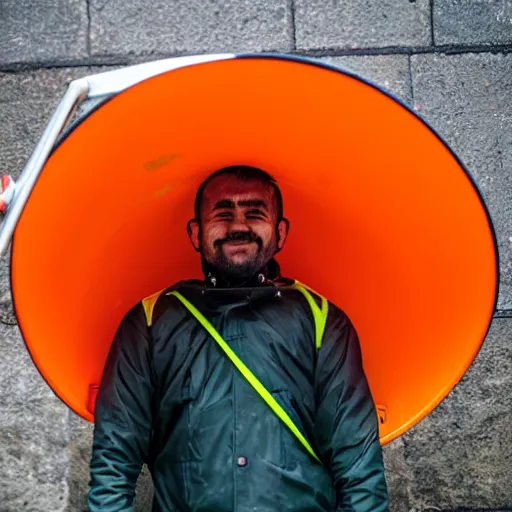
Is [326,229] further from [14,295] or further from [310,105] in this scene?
[14,295]

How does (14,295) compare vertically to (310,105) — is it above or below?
below

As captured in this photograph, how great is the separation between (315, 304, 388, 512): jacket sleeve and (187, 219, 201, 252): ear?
0.58 meters

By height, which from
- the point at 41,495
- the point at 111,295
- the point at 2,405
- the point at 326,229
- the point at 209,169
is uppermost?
the point at 209,169

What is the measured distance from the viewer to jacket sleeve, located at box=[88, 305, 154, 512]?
2643 mm

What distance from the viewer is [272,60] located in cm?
243

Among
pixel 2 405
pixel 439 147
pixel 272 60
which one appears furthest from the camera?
pixel 2 405

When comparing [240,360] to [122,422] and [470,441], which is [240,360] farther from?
[470,441]

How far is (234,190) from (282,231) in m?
0.25

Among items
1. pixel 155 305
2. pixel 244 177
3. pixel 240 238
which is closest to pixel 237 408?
pixel 155 305

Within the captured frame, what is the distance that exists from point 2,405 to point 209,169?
1.53 metres

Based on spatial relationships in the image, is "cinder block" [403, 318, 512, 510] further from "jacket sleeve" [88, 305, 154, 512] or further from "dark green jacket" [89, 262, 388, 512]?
"jacket sleeve" [88, 305, 154, 512]

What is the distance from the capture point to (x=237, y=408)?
2.67 meters

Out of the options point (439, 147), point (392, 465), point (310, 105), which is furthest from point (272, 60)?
point (392, 465)

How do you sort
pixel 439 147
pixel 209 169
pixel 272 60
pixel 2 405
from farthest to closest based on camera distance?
pixel 2 405
pixel 209 169
pixel 439 147
pixel 272 60
